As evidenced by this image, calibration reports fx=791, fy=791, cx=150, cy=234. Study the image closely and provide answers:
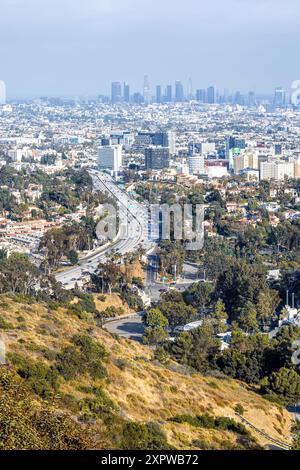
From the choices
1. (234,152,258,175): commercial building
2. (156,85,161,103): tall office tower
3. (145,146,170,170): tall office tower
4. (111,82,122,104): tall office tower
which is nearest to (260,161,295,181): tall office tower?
(234,152,258,175): commercial building

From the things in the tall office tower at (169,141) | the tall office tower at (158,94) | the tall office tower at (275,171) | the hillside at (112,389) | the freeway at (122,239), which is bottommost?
the freeway at (122,239)

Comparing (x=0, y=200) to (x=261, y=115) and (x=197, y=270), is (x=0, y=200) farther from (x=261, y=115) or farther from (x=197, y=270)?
(x=261, y=115)

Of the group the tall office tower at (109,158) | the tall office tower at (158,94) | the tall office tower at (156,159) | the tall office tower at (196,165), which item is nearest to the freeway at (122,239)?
the tall office tower at (196,165)

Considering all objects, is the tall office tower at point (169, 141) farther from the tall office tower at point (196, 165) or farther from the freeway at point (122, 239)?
the freeway at point (122, 239)
